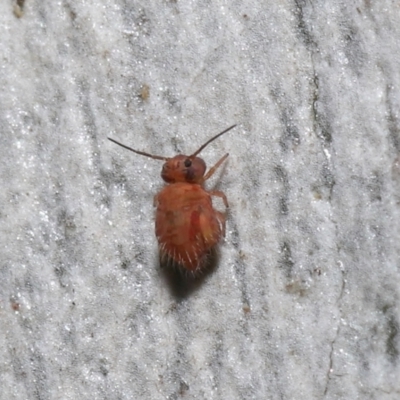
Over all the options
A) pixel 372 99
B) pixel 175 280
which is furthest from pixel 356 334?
pixel 372 99

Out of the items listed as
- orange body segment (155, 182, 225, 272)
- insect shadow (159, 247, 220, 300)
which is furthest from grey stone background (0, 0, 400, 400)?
orange body segment (155, 182, 225, 272)

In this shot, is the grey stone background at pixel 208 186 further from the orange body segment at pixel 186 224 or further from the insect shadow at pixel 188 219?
the orange body segment at pixel 186 224

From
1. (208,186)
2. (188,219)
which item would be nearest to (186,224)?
(188,219)

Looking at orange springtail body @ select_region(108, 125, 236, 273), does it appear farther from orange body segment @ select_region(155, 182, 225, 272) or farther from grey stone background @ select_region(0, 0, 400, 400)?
grey stone background @ select_region(0, 0, 400, 400)

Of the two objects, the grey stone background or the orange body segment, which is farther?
the grey stone background

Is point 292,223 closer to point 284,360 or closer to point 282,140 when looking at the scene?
point 282,140

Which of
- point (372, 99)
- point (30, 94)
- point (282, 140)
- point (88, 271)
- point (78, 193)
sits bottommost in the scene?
point (88, 271)
